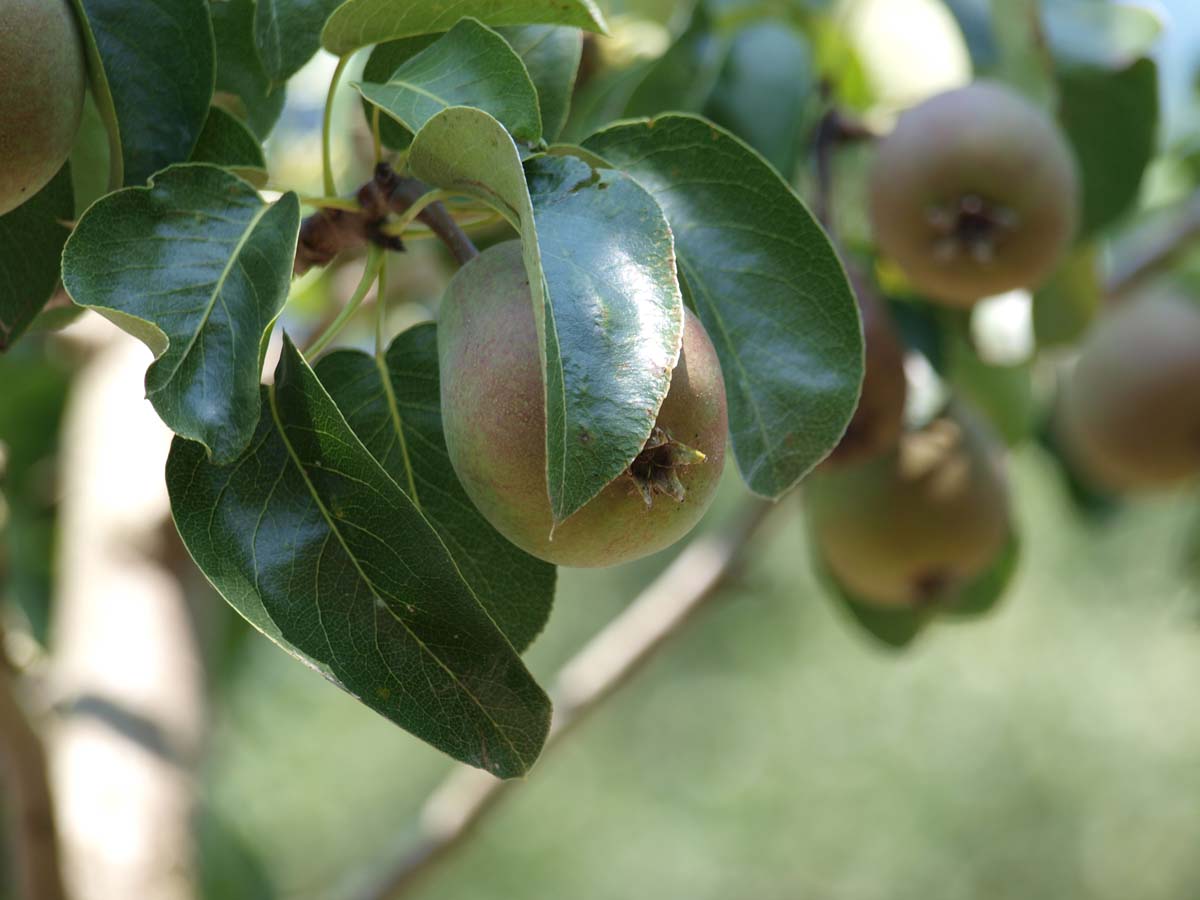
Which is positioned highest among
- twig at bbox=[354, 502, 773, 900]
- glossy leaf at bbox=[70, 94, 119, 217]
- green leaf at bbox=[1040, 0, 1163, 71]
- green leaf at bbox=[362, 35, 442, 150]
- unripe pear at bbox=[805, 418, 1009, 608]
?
green leaf at bbox=[362, 35, 442, 150]

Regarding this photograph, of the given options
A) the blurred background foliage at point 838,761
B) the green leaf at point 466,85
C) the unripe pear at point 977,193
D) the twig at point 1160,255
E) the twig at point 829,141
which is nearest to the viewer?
the green leaf at point 466,85

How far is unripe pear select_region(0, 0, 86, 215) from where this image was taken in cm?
67

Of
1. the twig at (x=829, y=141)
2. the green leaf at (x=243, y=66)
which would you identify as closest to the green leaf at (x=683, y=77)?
the twig at (x=829, y=141)

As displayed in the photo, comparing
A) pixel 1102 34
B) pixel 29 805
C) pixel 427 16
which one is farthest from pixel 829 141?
pixel 29 805

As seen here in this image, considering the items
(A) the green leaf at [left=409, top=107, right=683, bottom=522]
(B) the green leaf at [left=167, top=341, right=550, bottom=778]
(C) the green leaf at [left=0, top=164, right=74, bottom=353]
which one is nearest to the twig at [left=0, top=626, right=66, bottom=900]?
(C) the green leaf at [left=0, top=164, right=74, bottom=353]

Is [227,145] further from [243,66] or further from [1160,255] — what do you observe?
[1160,255]

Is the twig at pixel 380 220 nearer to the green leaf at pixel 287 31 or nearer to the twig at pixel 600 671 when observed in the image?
the green leaf at pixel 287 31

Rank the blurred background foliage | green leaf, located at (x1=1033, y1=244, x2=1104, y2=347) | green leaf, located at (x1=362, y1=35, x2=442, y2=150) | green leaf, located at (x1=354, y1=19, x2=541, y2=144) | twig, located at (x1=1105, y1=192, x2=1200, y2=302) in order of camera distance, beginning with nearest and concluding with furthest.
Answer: green leaf, located at (x1=354, y1=19, x2=541, y2=144)
green leaf, located at (x1=362, y1=35, x2=442, y2=150)
green leaf, located at (x1=1033, y1=244, x2=1104, y2=347)
twig, located at (x1=1105, y1=192, x2=1200, y2=302)
the blurred background foliage

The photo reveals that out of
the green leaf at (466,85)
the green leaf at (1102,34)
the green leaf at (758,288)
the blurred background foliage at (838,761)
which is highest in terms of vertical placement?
the green leaf at (466,85)

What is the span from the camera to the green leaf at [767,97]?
1232mm

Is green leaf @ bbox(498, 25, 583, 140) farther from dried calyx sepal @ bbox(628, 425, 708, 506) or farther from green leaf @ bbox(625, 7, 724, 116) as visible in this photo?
green leaf @ bbox(625, 7, 724, 116)

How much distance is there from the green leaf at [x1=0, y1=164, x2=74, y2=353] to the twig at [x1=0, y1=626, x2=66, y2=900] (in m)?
0.77

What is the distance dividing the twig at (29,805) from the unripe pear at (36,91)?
34.1 inches

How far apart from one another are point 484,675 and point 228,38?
425 mm
